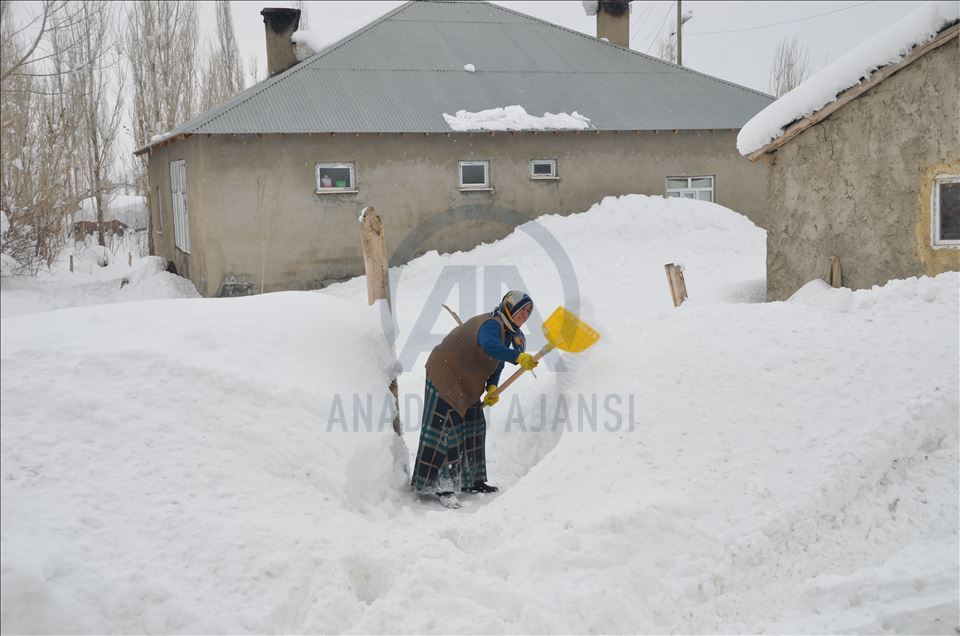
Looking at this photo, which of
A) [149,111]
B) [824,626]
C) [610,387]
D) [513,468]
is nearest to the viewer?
[824,626]

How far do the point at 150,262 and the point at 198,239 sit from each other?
312 cm

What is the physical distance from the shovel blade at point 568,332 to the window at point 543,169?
9.47 meters

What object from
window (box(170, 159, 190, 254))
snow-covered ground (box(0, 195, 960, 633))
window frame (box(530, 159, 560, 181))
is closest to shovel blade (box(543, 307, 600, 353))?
snow-covered ground (box(0, 195, 960, 633))

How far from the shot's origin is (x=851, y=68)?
24.9 feet

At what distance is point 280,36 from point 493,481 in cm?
1289

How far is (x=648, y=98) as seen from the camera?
16234mm

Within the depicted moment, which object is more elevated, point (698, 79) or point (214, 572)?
point (698, 79)

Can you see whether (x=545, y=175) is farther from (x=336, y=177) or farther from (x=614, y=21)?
(x=614, y=21)

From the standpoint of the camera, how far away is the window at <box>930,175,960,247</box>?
708cm

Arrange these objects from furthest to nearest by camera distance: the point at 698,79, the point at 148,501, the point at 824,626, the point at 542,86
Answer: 1. the point at 698,79
2. the point at 542,86
3. the point at 148,501
4. the point at 824,626

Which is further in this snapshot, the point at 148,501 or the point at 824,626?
the point at 148,501

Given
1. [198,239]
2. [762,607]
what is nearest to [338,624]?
[762,607]

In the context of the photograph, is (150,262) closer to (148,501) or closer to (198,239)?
(198,239)

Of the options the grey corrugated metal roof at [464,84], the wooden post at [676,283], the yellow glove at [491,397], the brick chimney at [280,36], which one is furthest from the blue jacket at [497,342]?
the brick chimney at [280,36]
